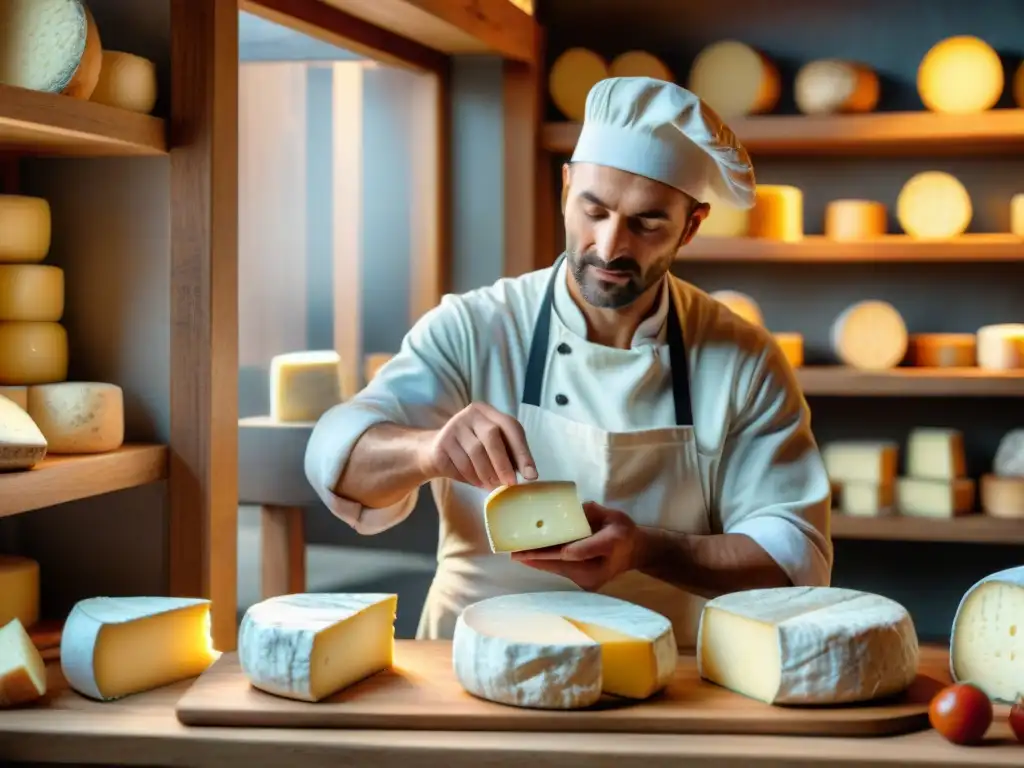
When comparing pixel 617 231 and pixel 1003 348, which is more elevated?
pixel 617 231

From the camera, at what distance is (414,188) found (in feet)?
12.5

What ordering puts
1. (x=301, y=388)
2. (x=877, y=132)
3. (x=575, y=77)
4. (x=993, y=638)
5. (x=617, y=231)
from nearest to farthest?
(x=993, y=638) < (x=617, y=231) < (x=301, y=388) < (x=877, y=132) < (x=575, y=77)

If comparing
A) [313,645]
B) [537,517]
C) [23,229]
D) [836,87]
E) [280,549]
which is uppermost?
[836,87]

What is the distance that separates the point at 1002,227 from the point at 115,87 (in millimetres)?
3012

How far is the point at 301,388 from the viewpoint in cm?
314

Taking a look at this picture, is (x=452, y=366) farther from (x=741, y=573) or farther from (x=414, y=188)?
(x=414, y=188)

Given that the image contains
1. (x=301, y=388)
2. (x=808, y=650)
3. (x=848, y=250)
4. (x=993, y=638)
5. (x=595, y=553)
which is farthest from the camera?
(x=848, y=250)

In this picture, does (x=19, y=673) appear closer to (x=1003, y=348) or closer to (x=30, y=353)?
(x=30, y=353)

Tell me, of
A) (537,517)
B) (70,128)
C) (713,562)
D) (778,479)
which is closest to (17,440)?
(70,128)

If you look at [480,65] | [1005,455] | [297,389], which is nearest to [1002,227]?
[1005,455]

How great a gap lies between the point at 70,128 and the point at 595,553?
1.03m

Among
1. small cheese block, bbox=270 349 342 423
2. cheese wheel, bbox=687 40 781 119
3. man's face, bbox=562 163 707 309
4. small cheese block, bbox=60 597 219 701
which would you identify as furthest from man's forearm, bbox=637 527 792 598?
cheese wheel, bbox=687 40 781 119

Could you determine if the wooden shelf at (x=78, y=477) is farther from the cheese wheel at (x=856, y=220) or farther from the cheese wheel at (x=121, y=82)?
the cheese wheel at (x=856, y=220)

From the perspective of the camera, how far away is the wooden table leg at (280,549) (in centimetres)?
323
